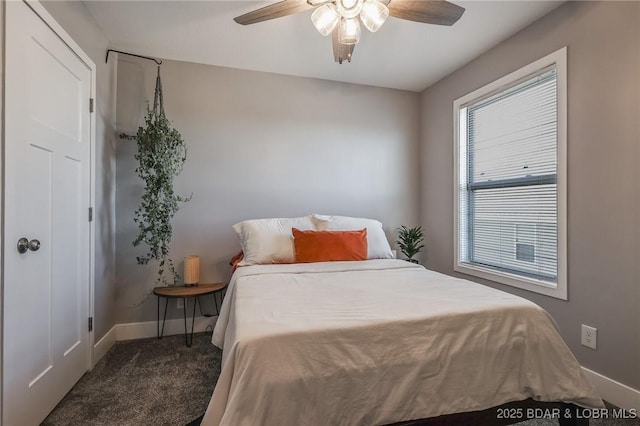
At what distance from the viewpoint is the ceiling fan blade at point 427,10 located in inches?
65.2

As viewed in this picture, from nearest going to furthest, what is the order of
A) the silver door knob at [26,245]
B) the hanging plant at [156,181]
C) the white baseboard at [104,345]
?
the silver door knob at [26,245] < the white baseboard at [104,345] < the hanging plant at [156,181]

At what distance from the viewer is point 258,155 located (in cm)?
311

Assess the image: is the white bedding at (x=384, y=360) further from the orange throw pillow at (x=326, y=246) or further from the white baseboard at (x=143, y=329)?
the white baseboard at (x=143, y=329)

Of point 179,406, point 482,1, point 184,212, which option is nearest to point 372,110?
point 482,1

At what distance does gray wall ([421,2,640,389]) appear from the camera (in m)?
1.75

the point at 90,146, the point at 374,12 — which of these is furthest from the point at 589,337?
the point at 90,146

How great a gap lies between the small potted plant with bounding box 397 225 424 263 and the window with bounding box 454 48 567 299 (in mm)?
425

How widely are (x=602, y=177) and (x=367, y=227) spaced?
5.53 ft

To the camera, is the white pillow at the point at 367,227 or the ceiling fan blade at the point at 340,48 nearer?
the ceiling fan blade at the point at 340,48

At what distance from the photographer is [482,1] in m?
2.09

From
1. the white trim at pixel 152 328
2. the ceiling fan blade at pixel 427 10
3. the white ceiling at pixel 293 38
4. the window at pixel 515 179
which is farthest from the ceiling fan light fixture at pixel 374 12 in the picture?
the white trim at pixel 152 328

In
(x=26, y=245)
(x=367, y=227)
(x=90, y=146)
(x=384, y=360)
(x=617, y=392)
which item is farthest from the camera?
(x=367, y=227)

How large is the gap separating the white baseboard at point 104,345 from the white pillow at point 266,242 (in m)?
1.20

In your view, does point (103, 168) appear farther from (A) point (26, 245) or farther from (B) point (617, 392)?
(B) point (617, 392)
